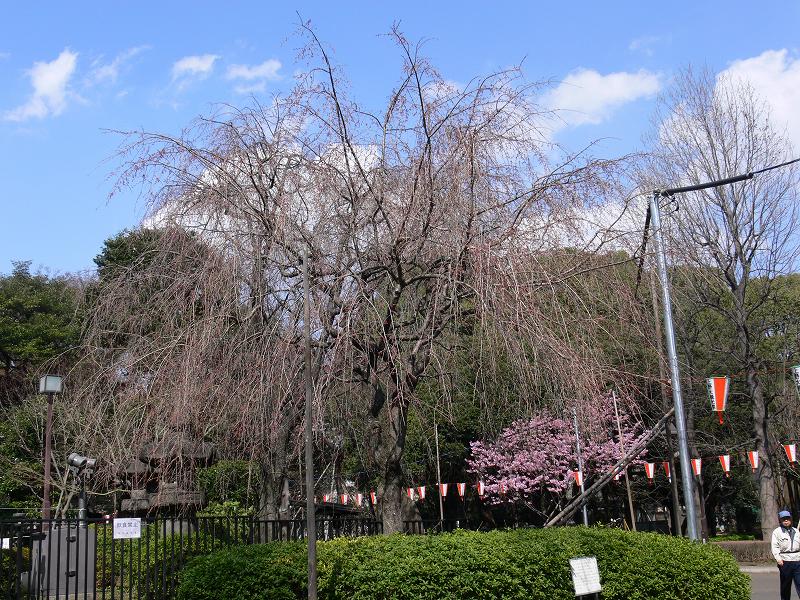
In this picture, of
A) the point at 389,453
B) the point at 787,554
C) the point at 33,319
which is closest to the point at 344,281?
the point at 389,453

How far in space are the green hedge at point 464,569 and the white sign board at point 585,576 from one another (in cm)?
44

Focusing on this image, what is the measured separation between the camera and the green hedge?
885 centimetres

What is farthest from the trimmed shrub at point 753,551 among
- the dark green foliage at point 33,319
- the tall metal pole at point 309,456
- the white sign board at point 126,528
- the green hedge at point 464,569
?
the dark green foliage at point 33,319

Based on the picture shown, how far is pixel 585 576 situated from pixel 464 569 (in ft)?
4.67

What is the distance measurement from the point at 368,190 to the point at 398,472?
3.81 m

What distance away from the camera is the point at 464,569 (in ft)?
29.5

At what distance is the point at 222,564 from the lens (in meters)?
9.03

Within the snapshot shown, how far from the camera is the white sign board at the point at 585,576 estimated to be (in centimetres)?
893

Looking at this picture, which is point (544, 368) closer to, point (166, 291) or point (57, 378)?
point (166, 291)

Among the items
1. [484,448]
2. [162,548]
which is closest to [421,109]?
[162,548]

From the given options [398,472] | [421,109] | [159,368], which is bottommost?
[398,472]

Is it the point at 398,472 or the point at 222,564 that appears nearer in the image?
the point at 222,564

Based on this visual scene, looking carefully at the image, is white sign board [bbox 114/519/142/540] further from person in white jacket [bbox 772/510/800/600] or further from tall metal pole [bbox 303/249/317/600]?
person in white jacket [bbox 772/510/800/600]

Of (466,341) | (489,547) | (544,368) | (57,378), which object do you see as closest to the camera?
(544,368)
